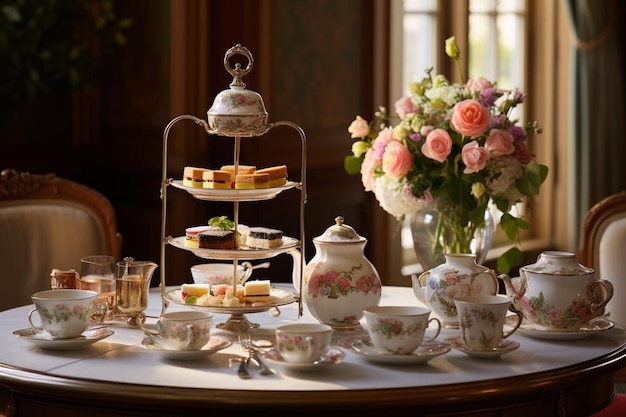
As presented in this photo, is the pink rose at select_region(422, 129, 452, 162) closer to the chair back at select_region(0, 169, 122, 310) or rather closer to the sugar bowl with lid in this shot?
the sugar bowl with lid

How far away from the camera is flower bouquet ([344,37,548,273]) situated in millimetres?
2281

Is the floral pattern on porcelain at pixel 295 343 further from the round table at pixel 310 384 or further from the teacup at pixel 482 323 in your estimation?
the teacup at pixel 482 323

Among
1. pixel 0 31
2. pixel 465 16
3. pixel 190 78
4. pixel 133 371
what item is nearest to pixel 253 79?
pixel 190 78

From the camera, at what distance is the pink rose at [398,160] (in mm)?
2314

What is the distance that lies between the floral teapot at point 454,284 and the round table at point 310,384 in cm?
15

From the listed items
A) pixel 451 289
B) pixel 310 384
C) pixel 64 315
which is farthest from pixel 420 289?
pixel 64 315

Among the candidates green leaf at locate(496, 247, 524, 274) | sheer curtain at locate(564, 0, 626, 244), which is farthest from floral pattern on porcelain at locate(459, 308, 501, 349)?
sheer curtain at locate(564, 0, 626, 244)

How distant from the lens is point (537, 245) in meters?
5.96

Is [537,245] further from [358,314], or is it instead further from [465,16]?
[358,314]

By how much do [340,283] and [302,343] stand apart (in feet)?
1.01

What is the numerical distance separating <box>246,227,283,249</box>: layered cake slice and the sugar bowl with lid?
1.49ft

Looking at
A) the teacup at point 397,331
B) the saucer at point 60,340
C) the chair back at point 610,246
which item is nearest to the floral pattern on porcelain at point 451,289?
the teacup at point 397,331

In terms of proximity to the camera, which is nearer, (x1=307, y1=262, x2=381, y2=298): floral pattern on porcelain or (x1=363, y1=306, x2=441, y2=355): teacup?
(x1=363, y1=306, x2=441, y2=355): teacup

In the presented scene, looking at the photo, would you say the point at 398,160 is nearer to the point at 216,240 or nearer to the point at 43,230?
the point at 216,240
